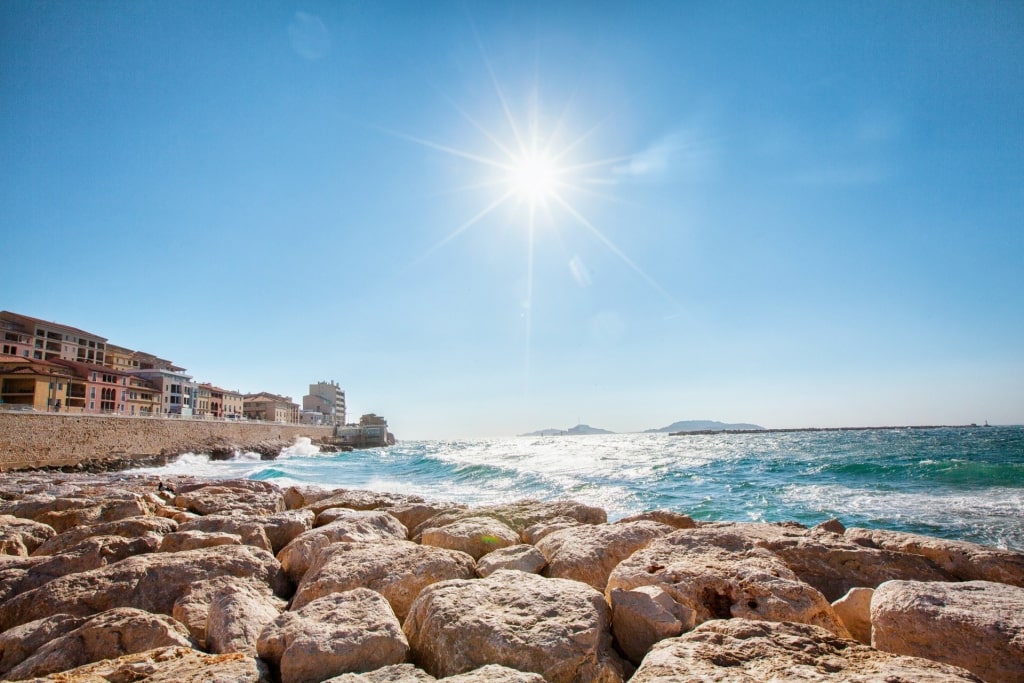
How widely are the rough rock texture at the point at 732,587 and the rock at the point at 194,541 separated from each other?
4195mm

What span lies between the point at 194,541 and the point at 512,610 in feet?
14.2

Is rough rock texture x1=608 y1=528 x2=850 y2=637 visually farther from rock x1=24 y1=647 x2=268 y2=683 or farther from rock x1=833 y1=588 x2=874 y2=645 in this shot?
rock x1=24 y1=647 x2=268 y2=683

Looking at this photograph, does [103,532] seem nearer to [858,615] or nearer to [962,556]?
[858,615]

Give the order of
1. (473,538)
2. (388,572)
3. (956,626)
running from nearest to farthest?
(956,626) → (388,572) → (473,538)

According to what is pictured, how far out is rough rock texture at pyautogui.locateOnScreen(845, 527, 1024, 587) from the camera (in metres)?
5.27

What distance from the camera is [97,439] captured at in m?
33.3

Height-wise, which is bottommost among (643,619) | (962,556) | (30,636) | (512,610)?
(962,556)

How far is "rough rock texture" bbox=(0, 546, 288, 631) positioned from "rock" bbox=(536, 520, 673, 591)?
2774 mm

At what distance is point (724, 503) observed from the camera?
16297 millimetres

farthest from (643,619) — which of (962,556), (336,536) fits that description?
(962,556)

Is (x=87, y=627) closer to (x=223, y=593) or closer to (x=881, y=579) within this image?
(x=223, y=593)

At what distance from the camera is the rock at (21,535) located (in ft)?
19.9

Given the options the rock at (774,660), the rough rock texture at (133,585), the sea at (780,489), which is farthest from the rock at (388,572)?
the sea at (780,489)

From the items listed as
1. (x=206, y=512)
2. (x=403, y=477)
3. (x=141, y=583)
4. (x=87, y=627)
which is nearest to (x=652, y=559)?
(x=87, y=627)
